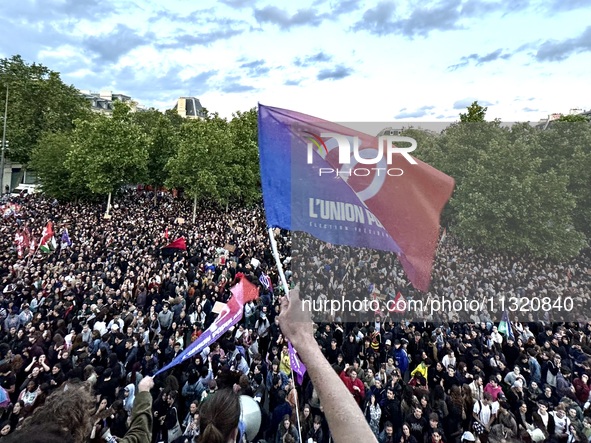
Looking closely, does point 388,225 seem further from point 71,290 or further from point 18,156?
point 18,156

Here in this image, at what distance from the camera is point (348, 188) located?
20.1ft

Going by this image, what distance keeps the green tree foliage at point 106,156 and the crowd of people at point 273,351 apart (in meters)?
12.3

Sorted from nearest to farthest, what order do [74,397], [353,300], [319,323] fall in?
[74,397] → [319,323] → [353,300]

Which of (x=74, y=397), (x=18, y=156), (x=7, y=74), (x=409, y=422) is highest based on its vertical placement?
(x=7, y=74)

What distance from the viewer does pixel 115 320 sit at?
32.6ft

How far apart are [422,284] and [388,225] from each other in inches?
38.7

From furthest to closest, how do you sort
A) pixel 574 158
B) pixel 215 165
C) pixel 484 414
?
pixel 215 165 → pixel 574 158 → pixel 484 414

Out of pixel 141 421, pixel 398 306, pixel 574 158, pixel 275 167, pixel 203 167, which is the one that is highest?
pixel 203 167

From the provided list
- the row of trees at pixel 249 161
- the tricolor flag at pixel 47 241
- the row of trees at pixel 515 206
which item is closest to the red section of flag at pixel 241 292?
the row of trees at pixel 249 161

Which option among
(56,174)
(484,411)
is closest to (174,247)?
(484,411)

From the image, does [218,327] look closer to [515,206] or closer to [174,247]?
[174,247]

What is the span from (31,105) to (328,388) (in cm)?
4853

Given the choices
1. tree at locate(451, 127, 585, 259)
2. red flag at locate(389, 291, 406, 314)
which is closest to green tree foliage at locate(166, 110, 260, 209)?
tree at locate(451, 127, 585, 259)

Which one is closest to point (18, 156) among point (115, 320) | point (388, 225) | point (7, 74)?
point (7, 74)
